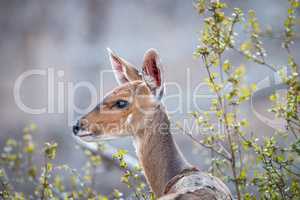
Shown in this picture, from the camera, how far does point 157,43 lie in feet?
24.1

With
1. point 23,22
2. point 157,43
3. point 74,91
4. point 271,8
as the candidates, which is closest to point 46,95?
point 74,91

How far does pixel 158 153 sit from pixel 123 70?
20.7 inches

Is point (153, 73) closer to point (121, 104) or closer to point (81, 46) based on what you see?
point (121, 104)

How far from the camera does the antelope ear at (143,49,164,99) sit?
9.02 feet

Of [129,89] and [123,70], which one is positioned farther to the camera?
[123,70]

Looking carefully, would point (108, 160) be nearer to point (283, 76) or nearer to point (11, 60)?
A: point (283, 76)

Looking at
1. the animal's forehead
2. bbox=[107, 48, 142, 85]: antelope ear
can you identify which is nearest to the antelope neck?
the animal's forehead

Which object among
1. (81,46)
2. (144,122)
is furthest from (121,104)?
(81,46)

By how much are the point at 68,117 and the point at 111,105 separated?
4385 mm

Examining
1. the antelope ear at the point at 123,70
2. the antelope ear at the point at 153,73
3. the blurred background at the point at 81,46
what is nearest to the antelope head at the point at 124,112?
the antelope ear at the point at 153,73

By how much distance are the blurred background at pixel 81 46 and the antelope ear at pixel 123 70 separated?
3.60m

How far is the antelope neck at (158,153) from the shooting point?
2658 mm

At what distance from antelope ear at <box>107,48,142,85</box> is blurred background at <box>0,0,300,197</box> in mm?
3599

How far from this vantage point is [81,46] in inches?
299
